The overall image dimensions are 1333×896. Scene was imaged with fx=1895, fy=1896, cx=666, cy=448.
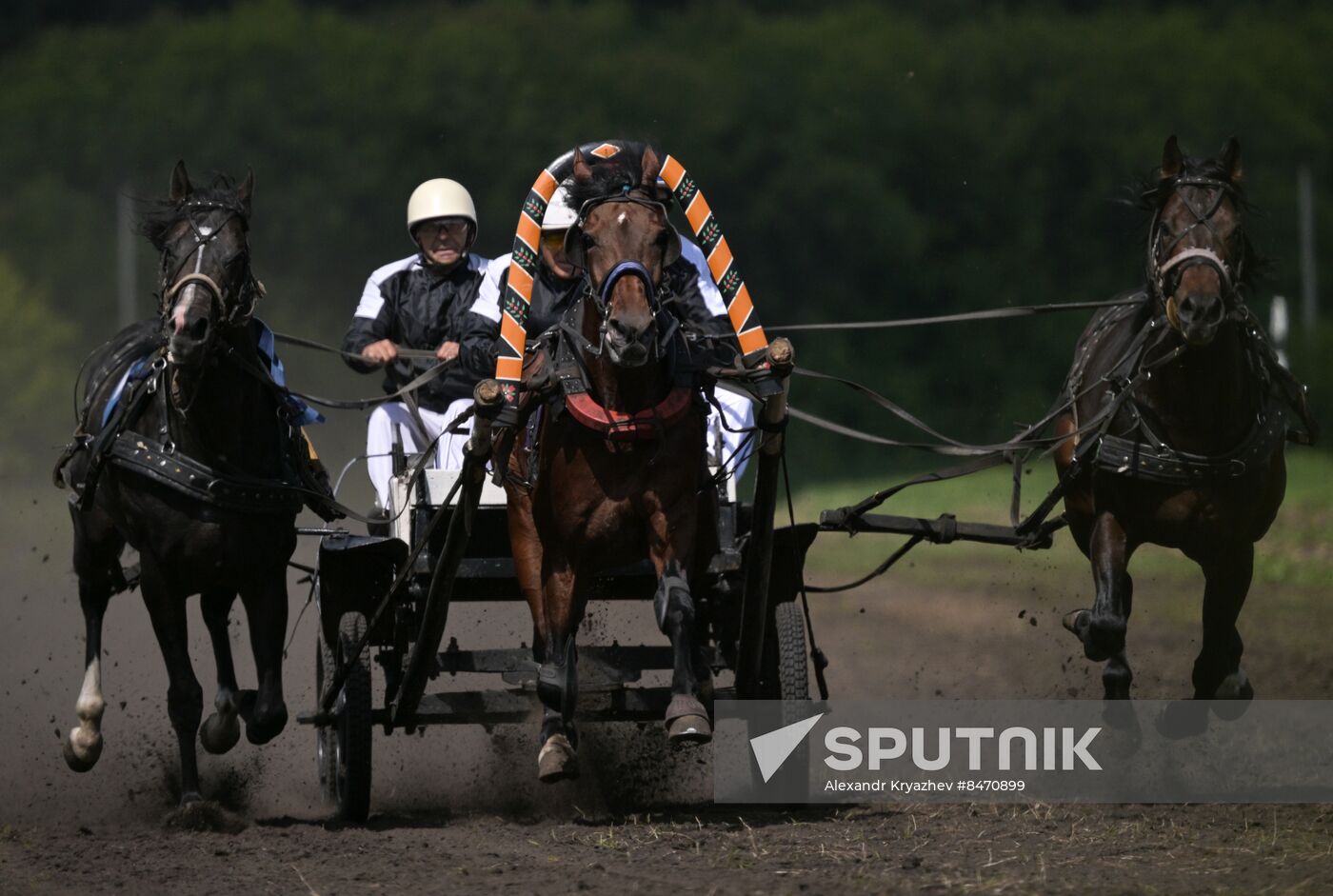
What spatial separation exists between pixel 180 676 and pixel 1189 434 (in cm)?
398

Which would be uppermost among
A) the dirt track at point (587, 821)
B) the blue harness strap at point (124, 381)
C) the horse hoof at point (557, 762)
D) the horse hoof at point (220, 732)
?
the blue harness strap at point (124, 381)

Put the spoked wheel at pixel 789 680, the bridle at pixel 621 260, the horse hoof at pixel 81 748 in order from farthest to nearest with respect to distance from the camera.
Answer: the horse hoof at pixel 81 748 < the spoked wheel at pixel 789 680 < the bridle at pixel 621 260

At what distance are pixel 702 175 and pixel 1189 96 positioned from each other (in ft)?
34.4

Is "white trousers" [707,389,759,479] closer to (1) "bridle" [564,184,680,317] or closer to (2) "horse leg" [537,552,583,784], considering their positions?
(2) "horse leg" [537,552,583,784]

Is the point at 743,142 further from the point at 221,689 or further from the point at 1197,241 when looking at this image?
the point at 1197,241

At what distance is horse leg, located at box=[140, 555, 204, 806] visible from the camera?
23.7ft

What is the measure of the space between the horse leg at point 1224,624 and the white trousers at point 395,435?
309cm

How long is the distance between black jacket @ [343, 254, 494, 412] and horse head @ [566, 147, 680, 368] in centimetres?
220

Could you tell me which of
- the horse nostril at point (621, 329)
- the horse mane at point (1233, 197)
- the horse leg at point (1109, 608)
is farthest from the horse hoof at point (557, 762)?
the horse mane at point (1233, 197)

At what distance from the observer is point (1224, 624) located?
7.42 meters

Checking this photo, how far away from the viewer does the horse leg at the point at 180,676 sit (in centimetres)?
723

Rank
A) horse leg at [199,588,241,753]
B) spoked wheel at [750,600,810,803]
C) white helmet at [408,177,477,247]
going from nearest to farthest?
spoked wheel at [750,600,810,803]
horse leg at [199,588,241,753]
white helmet at [408,177,477,247]

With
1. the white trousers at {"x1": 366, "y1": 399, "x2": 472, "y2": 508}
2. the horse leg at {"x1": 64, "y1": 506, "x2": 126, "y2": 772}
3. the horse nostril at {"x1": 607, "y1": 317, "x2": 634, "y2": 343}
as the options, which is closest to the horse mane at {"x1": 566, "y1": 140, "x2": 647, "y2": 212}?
the horse nostril at {"x1": 607, "y1": 317, "x2": 634, "y2": 343}

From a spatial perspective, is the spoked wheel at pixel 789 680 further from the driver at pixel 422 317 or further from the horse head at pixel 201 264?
the horse head at pixel 201 264
